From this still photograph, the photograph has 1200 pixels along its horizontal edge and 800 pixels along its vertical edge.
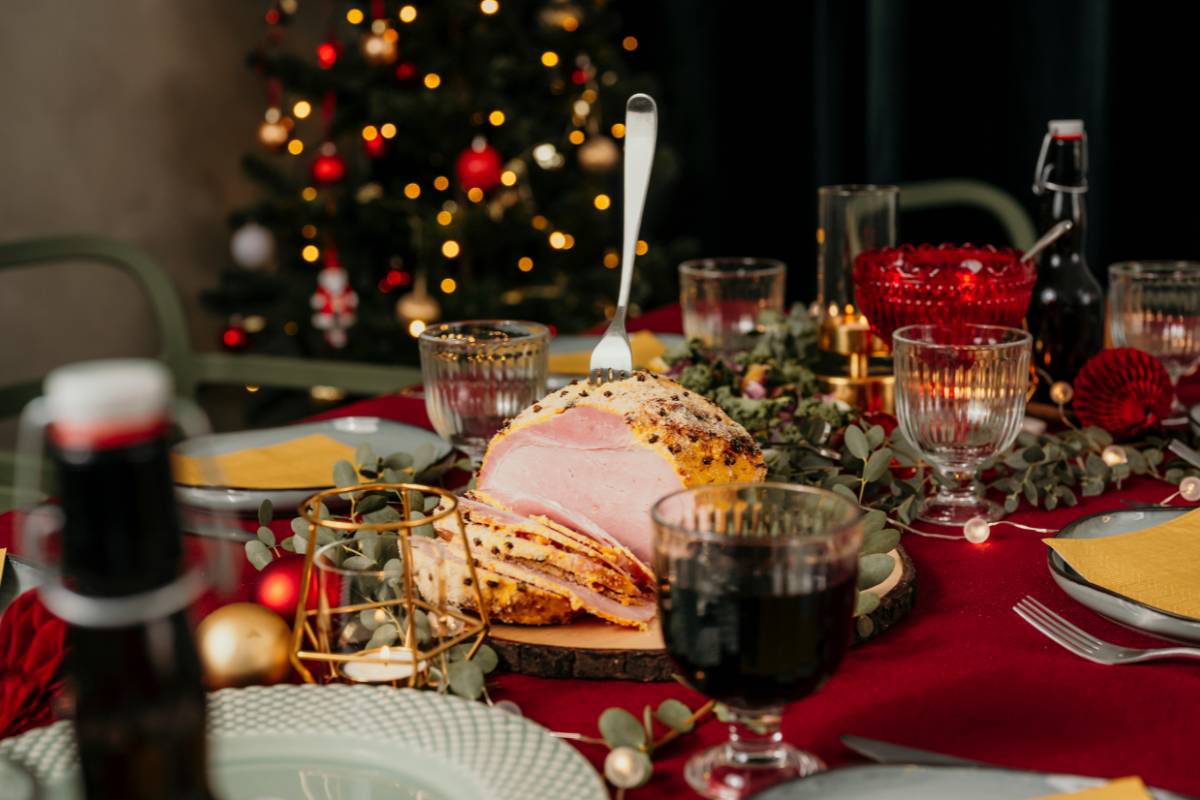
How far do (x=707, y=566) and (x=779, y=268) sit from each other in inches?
42.9

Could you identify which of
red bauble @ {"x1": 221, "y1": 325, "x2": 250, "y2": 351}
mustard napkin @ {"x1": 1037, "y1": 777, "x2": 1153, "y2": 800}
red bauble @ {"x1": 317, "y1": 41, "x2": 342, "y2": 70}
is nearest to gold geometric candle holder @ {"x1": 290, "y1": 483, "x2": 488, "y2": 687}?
mustard napkin @ {"x1": 1037, "y1": 777, "x2": 1153, "y2": 800}

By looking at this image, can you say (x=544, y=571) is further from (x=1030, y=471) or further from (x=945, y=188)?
(x=945, y=188)

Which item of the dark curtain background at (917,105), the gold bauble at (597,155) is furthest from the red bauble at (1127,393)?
the gold bauble at (597,155)

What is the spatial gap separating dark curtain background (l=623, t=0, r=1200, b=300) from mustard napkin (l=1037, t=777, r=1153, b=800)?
9.68 feet

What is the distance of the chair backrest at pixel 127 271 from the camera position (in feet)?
7.53

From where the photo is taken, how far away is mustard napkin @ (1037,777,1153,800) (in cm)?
63

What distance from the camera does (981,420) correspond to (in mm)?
1146

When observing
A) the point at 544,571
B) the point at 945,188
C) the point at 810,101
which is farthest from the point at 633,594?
the point at 810,101

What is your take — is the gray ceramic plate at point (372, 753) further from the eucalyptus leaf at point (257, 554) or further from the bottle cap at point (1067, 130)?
the bottle cap at point (1067, 130)

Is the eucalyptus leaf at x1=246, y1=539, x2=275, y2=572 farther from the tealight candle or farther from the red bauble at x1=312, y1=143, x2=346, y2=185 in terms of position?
the red bauble at x1=312, y1=143, x2=346, y2=185

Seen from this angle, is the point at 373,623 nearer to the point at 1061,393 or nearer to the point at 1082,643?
the point at 1082,643

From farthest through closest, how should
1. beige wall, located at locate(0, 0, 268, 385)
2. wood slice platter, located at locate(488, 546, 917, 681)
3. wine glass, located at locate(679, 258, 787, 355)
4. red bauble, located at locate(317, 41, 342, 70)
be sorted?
red bauble, located at locate(317, 41, 342, 70) < beige wall, located at locate(0, 0, 268, 385) < wine glass, located at locate(679, 258, 787, 355) < wood slice platter, located at locate(488, 546, 917, 681)

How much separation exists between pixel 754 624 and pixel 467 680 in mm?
210

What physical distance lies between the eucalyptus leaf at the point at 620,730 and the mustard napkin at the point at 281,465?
0.59m
